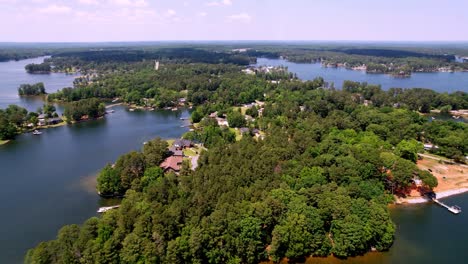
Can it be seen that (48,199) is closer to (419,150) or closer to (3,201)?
(3,201)

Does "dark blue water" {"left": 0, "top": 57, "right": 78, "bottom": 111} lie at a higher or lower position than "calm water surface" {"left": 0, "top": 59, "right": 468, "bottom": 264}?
higher

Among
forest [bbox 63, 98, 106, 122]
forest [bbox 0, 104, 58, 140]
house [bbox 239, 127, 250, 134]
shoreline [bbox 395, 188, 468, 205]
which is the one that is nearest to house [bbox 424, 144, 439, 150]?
shoreline [bbox 395, 188, 468, 205]

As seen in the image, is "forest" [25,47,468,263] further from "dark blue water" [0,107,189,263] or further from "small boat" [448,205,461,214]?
"dark blue water" [0,107,189,263]

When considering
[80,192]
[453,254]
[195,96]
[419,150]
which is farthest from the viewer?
[195,96]

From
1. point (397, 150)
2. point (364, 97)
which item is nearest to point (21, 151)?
point (397, 150)

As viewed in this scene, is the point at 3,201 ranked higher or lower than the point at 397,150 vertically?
lower

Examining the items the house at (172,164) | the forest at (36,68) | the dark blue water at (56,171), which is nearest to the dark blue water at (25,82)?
the forest at (36,68)
